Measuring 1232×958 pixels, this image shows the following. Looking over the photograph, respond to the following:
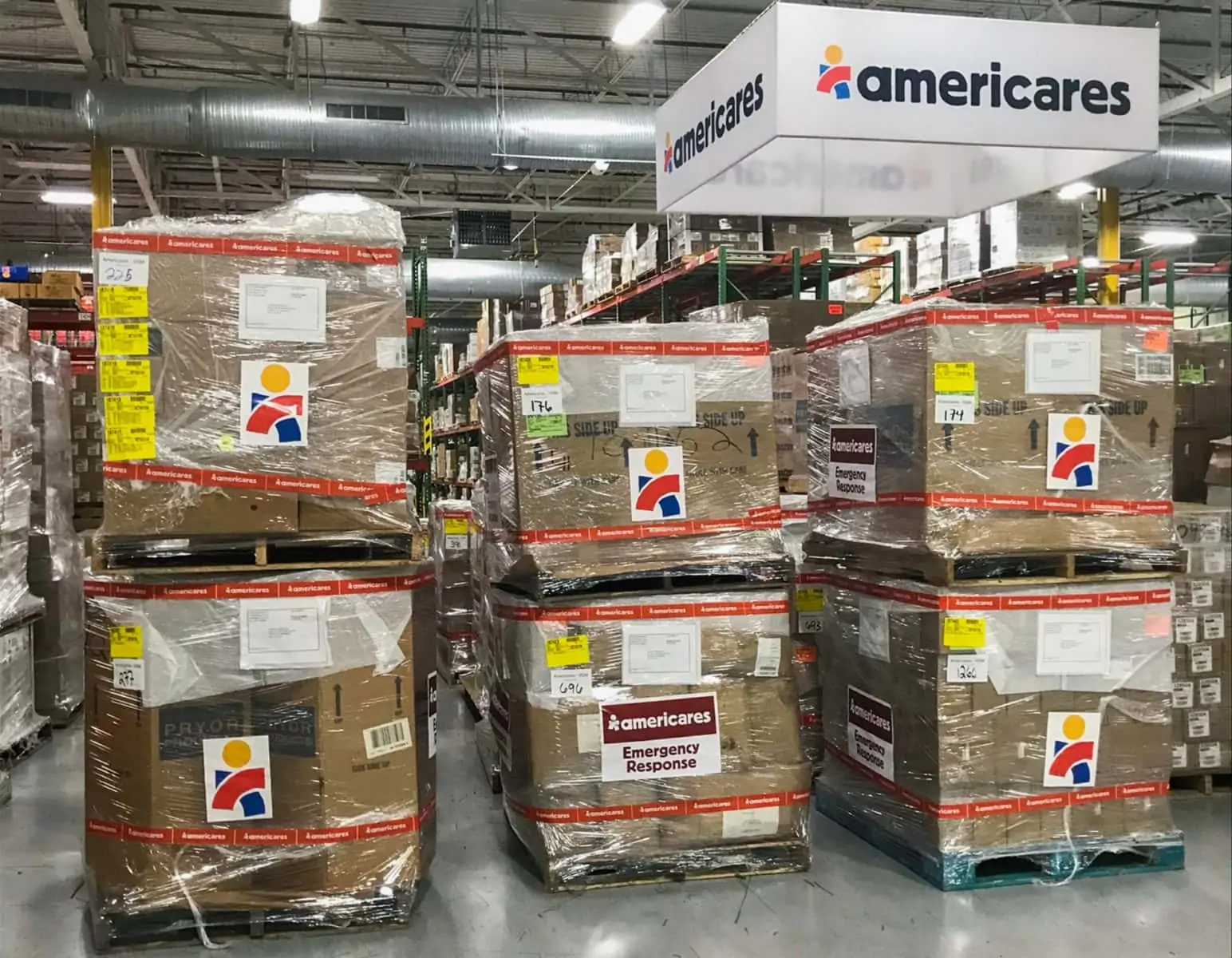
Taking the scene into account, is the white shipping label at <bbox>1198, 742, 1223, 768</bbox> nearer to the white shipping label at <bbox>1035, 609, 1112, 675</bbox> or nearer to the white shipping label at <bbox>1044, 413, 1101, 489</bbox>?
the white shipping label at <bbox>1035, 609, 1112, 675</bbox>

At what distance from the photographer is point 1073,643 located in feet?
11.2

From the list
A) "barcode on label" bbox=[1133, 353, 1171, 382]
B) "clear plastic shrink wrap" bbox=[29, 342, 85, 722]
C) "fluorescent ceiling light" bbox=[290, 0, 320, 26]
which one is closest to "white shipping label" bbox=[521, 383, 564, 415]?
"barcode on label" bbox=[1133, 353, 1171, 382]

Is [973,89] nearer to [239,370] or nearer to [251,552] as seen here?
[239,370]

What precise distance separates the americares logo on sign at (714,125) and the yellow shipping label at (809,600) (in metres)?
2.01

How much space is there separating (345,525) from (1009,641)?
7.32 ft

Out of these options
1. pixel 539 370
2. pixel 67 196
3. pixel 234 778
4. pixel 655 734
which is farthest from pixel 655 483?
pixel 67 196

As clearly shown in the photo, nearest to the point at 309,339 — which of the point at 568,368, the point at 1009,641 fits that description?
the point at 568,368

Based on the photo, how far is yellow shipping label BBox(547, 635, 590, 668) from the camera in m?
3.35

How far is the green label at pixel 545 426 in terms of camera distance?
332 cm

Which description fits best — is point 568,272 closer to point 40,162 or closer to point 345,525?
point 40,162

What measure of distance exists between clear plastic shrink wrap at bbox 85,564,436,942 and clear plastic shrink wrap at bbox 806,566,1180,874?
1777 millimetres

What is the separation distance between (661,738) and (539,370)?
130 centimetres

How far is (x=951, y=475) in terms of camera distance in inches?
132

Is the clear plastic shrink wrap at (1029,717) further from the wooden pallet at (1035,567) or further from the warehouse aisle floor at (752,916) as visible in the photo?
the warehouse aisle floor at (752,916)
